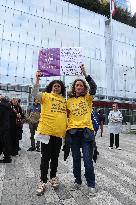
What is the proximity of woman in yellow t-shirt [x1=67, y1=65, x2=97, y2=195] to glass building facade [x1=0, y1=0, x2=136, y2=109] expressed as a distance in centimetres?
3619

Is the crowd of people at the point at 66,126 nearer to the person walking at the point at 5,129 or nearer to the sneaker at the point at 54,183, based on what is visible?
the sneaker at the point at 54,183

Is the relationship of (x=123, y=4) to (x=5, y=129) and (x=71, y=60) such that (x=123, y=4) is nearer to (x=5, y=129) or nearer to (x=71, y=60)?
(x=5, y=129)

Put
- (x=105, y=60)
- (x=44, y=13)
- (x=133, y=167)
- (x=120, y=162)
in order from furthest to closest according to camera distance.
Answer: (x=105, y=60)
(x=44, y=13)
(x=120, y=162)
(x=133, y=167)

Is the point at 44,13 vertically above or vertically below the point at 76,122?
above

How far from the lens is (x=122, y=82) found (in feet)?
185

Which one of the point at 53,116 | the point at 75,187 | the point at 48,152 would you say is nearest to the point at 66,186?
the point at 75,187

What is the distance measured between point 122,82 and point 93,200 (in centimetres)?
5216

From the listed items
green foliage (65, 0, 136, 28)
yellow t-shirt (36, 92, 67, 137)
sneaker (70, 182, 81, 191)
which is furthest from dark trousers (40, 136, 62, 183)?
green foliage (65, 0, 136, 28)

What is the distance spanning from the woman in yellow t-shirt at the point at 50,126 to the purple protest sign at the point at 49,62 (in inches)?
55.2

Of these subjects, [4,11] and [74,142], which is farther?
[4,11]

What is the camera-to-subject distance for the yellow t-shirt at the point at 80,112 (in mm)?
5504

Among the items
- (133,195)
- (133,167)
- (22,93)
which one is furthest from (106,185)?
(22,93)

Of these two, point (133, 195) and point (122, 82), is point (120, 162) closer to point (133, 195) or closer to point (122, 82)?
point (133, 195)

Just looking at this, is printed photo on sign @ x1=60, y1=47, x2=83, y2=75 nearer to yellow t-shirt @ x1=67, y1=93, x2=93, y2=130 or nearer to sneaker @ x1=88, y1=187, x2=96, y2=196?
yellow t-shirt @ x1=67, y1=93, x2=93, y2=130
